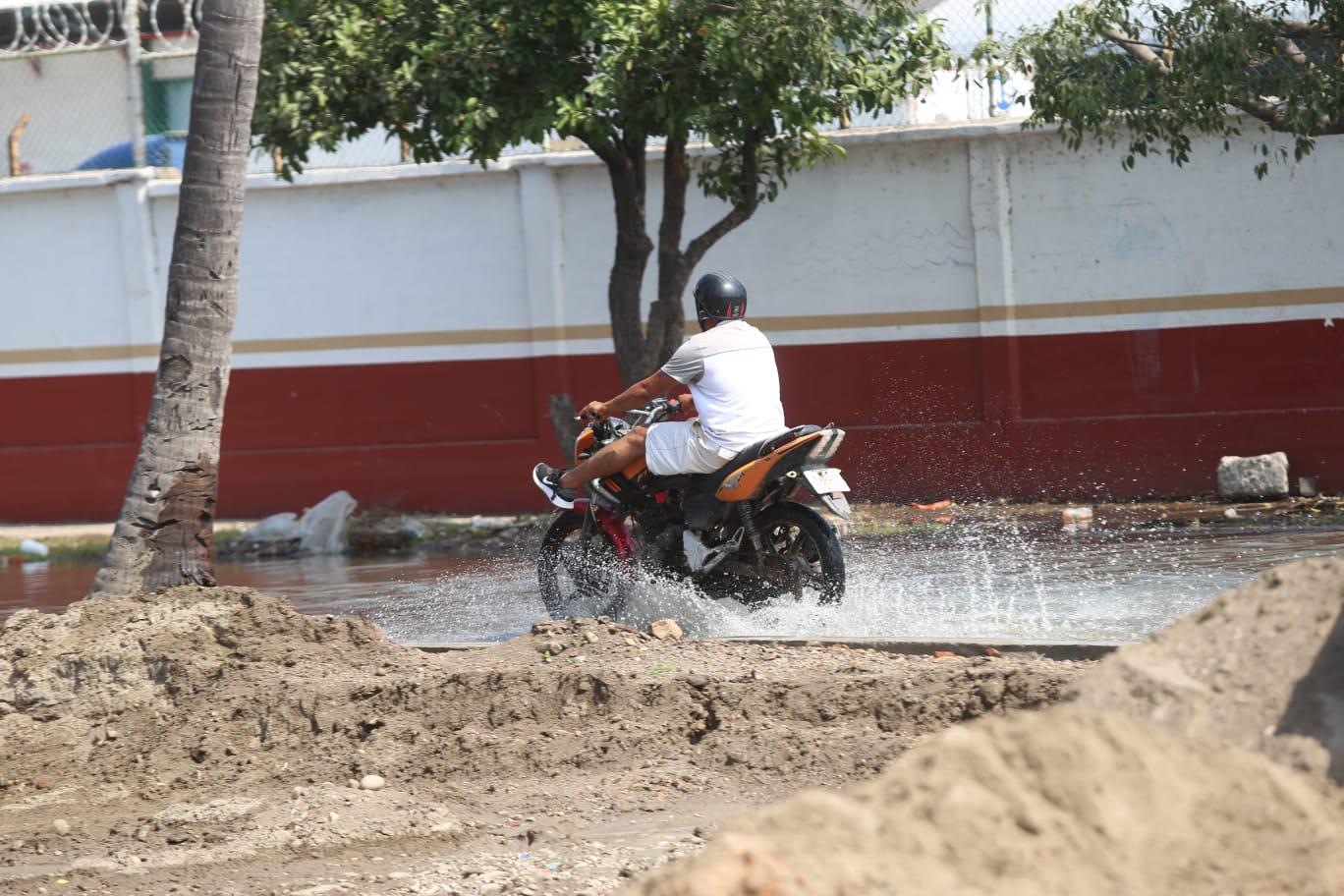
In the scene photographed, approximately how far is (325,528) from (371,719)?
23.6 feet

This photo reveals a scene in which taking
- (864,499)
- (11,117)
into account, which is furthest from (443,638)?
(11,117)

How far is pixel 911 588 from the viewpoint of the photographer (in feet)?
28.3

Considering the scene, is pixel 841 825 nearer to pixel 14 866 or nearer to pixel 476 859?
pixel 476 859

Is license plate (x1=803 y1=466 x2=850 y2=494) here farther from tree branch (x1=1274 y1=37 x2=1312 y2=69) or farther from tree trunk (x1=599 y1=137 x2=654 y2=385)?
tree branch (x1=1274 y1=37 x2=1312 y2=69)

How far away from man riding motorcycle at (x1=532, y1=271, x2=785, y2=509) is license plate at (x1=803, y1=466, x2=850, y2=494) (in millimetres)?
325

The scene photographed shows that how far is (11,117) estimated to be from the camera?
619 inches

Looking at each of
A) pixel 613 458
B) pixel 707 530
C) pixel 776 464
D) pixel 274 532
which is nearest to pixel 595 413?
pixel 613 458

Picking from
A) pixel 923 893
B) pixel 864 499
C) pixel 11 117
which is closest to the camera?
pixel 923 893


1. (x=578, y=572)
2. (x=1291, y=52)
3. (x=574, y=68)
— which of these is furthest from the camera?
(x=574, y=68)

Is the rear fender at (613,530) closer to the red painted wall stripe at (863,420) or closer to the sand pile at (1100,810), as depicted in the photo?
the sand pile at (1100,810)

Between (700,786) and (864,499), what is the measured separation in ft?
25.9

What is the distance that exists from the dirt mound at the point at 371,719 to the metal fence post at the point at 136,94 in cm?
900

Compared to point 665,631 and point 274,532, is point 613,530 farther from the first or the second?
point 274,532

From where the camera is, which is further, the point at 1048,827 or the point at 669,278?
the point at 669,278
